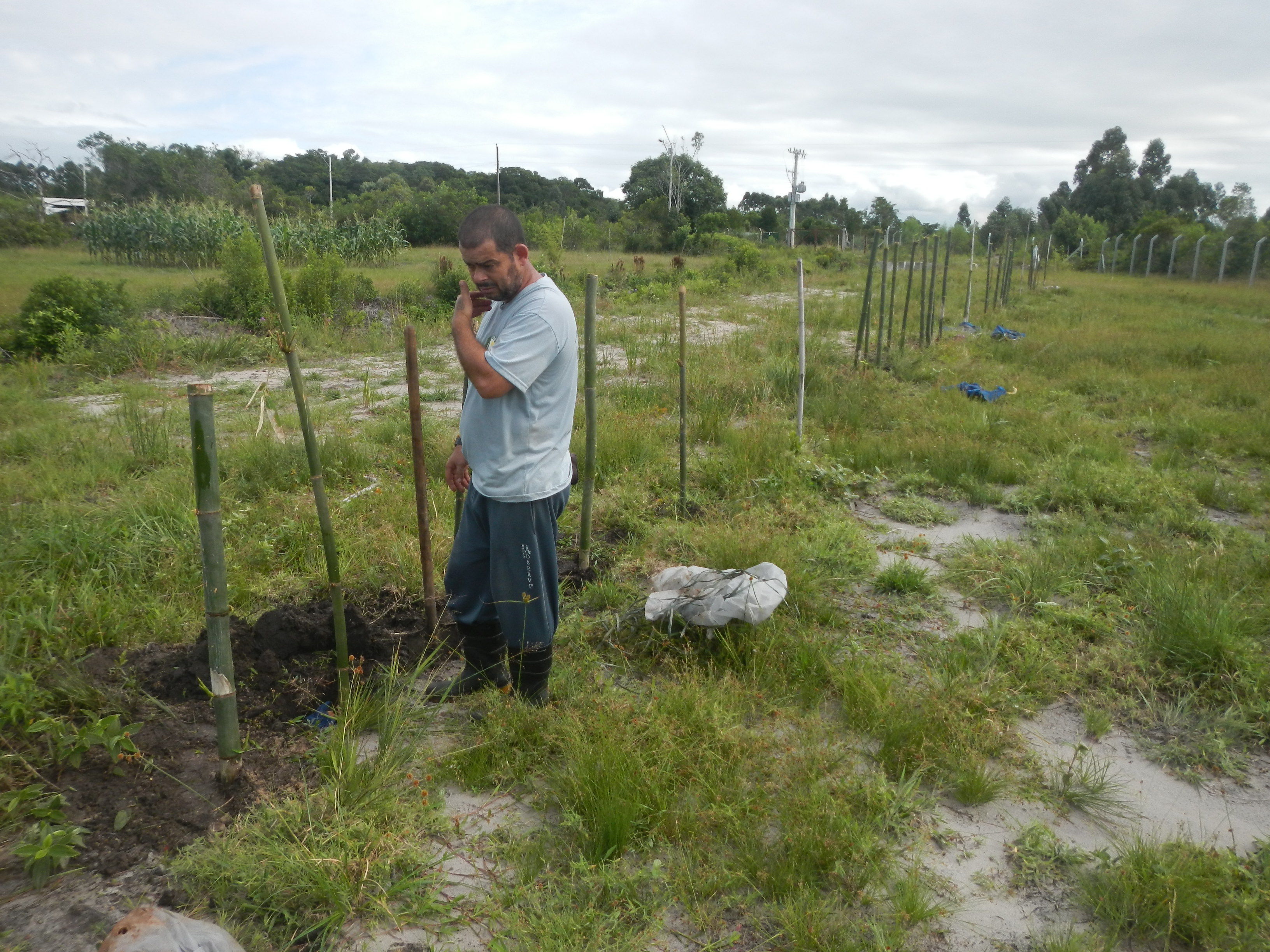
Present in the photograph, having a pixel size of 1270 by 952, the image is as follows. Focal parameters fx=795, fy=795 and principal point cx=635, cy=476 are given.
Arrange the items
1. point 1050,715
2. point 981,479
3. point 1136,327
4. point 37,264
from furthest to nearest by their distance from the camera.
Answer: point 37,264 → point 1136,327 → point 981,479 → point 1050,715

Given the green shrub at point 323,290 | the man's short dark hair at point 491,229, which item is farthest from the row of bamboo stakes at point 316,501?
the green shrub at point 323,290

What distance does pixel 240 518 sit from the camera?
4.09 meters

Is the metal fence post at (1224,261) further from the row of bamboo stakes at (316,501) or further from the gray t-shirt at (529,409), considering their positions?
the gray t-shirt at (529,409)

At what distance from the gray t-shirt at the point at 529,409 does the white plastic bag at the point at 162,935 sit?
131cm

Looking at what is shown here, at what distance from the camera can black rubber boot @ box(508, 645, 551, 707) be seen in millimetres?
2752

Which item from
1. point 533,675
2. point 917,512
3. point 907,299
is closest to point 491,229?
point 533,675

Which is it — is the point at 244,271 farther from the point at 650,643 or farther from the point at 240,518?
the point at 650,643

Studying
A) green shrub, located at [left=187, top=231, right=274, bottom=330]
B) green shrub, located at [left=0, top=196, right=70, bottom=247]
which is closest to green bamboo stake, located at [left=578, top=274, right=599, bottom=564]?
green shrub, located at [left=187, top=231, right=274, bottom=330]

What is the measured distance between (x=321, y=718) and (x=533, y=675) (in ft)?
2.42

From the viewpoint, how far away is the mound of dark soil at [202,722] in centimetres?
217

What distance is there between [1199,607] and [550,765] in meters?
2.87

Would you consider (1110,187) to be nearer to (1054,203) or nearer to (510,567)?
(1054,203)

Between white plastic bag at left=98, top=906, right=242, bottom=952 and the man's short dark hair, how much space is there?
1810mm

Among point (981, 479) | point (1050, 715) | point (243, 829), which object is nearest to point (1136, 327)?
point (981, 479)
